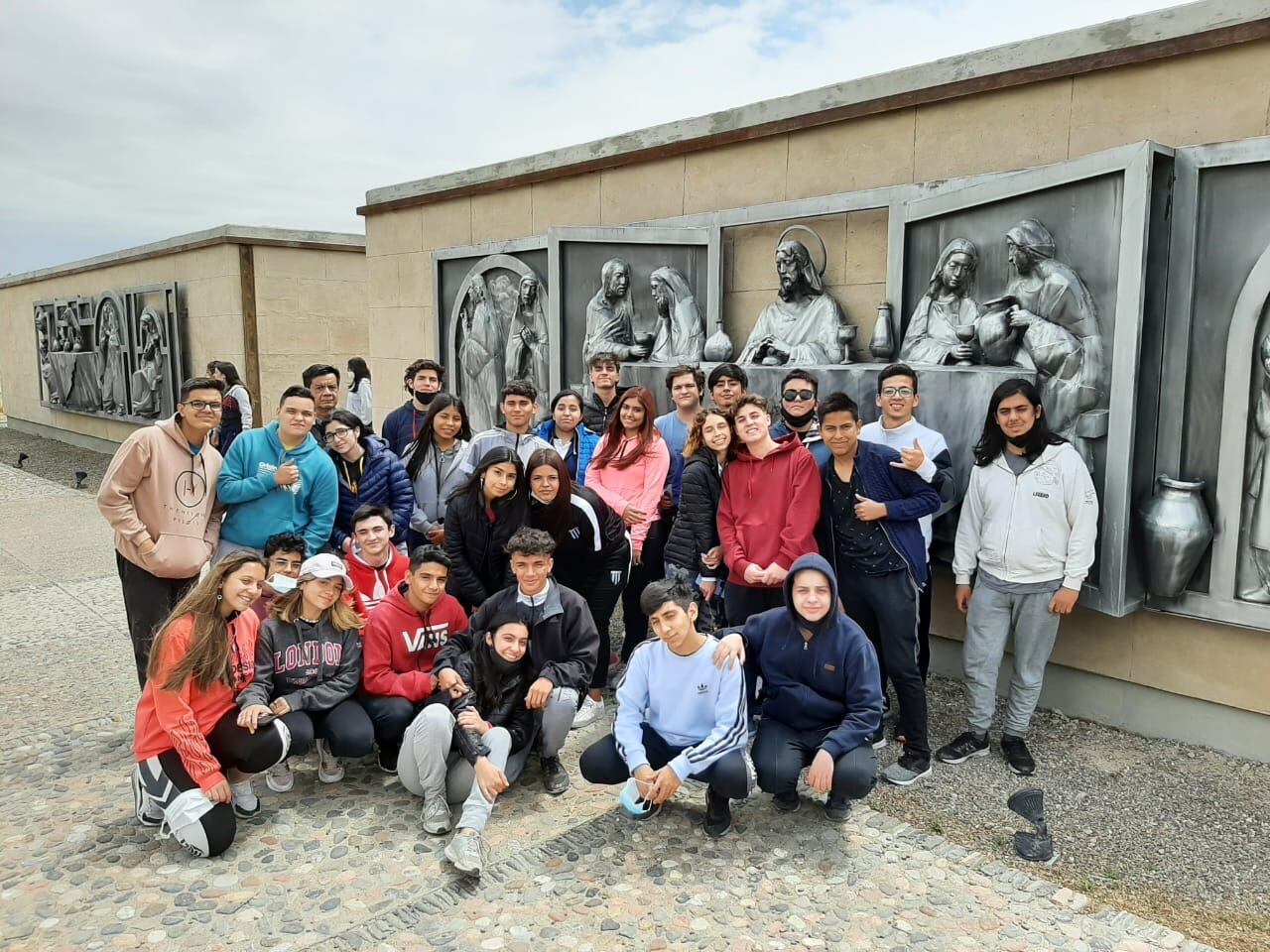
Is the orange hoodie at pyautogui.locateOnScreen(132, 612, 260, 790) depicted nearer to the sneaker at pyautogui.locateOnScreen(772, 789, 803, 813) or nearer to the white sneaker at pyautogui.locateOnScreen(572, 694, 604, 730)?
the white sneaker at pyautogui.locateOnScreen(572, 694, 604, 730)

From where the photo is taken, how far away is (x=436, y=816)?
11.7ft

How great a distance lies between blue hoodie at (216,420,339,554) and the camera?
14.6ft

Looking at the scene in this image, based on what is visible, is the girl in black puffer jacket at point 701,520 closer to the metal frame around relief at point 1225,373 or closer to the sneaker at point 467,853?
the sneaker at point 467,853

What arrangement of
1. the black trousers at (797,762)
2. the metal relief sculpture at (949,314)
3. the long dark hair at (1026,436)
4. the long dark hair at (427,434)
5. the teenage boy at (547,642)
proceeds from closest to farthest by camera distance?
the black trousers at (797,762) → the teenage boy at (547,642) → the long dark hair at (1026,436) → the metal relief sculpture at (949,314) → the long dark hair at (427,434)

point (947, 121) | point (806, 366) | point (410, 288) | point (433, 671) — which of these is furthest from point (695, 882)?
point (410, 288)

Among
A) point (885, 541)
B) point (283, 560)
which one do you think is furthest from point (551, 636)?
point (885, 541)

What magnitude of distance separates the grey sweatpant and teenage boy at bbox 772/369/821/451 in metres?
1.03

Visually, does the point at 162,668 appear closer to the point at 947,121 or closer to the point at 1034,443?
the point at 1034,443

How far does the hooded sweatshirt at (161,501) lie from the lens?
163 inches

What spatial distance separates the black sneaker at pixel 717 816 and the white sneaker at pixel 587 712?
3.58 feet

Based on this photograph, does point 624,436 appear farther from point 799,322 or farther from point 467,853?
A: point 467,853

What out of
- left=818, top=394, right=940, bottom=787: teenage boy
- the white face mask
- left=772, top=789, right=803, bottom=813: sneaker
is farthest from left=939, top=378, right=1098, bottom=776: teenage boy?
the white face mask

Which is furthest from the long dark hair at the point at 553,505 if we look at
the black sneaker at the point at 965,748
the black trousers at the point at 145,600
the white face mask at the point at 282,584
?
the black sneaker at the point at 965,748

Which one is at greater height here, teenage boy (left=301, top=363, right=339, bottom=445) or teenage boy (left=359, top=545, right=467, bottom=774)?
teenage boy (left=301, top=363, right=339, bottom=445)
